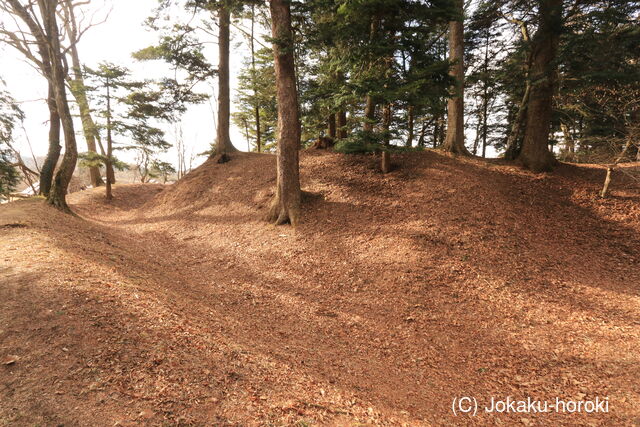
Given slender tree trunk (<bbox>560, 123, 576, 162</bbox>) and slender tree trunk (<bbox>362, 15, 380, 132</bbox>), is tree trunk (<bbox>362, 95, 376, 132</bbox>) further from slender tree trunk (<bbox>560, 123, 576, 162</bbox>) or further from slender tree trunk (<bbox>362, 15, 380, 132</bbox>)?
slender tree trunk (<bbox>560, 123, 576, 162</bbox>)

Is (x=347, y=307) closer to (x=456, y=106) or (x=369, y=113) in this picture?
(x=369, y=113)

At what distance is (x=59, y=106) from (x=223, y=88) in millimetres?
7055

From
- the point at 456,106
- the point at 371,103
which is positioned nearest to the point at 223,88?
the point at 371,103

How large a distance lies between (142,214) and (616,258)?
1671 cm

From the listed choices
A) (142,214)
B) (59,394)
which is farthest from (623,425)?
(142,214)

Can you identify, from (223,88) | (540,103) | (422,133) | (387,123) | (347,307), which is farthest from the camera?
(422,133)

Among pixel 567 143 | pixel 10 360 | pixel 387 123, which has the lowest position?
pixel 10 360

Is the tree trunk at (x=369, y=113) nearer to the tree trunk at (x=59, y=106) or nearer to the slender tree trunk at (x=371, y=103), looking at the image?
the slender tree trunk at (x=371, y=103)

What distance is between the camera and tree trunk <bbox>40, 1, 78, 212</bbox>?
892 centimetres

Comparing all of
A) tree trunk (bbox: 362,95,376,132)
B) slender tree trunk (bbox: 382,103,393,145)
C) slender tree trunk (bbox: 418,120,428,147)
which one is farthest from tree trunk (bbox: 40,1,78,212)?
slender tree trunk (bbox: 418,120,428,147)

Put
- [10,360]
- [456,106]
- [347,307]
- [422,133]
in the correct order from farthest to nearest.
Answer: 1. [422,133]
2. [456,106]
3. [347,307]
4. [10,360]

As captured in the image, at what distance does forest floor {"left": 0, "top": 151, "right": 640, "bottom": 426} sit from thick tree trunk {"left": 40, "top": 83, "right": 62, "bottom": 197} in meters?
1.81

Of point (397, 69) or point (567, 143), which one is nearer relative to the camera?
point (397, 69)

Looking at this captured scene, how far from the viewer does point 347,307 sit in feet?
16.8
